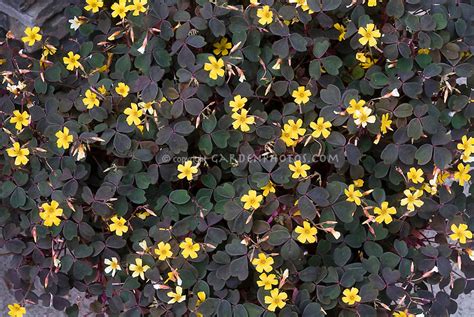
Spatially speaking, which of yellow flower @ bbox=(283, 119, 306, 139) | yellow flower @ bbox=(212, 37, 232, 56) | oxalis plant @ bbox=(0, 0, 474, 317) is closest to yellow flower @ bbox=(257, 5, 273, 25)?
oxalis plant @ bbox=(0, 0, 474, 317)

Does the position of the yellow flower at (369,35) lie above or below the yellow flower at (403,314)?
above

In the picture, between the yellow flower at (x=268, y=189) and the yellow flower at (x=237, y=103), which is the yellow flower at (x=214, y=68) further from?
the yellow flower at (x=268, y=189)

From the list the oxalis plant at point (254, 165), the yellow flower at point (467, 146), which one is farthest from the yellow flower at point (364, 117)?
the yellow flower at point (467, 146)

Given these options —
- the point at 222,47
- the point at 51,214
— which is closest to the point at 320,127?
the point at 222,47

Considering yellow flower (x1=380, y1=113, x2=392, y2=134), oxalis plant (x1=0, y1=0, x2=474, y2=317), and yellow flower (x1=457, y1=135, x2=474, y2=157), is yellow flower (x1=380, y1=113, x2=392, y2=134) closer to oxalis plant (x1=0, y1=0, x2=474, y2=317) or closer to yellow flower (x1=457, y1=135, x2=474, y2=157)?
oxalis plant (x1=0, y1=0, x2=474, y2=317)

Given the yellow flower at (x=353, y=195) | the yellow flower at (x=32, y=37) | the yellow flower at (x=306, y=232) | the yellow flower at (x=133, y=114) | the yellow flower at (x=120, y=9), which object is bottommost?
the yellow flower at (x=306, y=232)

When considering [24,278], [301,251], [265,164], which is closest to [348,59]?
[265,164]

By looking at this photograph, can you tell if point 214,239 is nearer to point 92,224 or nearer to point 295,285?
point 295,285
